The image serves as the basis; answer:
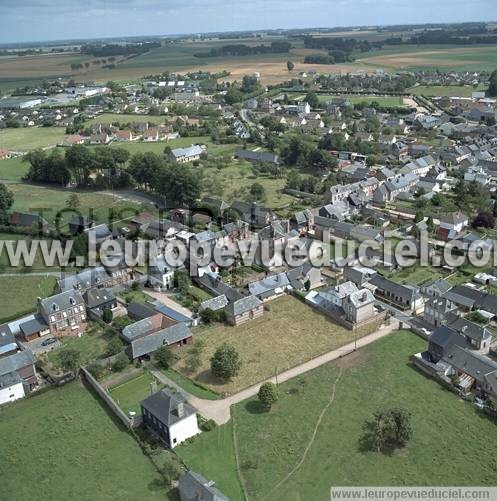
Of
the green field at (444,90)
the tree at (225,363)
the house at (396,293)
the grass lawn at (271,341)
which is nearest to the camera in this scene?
the tree at (225,363)

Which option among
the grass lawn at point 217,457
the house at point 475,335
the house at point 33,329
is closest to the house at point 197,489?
the grass lawn at point 217,457

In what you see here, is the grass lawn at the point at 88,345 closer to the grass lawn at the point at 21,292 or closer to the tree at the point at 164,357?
the tree at the point at 164,357

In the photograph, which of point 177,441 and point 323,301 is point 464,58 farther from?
point 177,441

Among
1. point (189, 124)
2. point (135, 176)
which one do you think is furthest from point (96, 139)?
point (135, 176)

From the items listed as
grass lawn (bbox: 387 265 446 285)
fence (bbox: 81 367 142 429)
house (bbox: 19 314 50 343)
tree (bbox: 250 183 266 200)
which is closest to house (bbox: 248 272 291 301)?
grass lawn (bbox: 387 265 446 285)

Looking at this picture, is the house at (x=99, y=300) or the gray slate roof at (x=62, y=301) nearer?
the gray slate roof at (x=62, y=301)

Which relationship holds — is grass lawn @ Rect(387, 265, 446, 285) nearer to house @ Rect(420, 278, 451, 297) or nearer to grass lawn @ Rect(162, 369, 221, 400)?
house @ Rect(420, 278, 451, 297)
